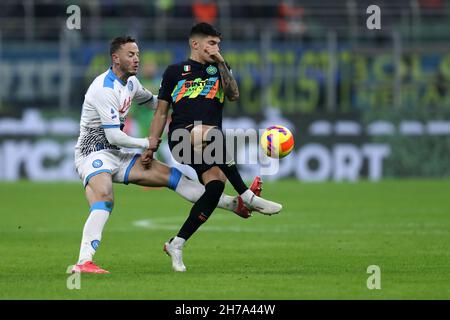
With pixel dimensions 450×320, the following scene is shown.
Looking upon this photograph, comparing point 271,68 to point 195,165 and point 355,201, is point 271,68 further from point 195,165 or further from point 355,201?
point 195,165

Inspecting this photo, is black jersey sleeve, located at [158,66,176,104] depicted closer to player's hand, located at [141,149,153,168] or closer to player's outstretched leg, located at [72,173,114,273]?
player's hand, located at [141,149,153,168]

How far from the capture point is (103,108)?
10016 millimetres

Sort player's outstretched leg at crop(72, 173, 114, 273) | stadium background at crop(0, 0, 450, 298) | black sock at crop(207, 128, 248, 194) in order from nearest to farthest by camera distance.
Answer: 1. player's outstretched leg at crop(72, 173, 114, 273)
2. black sock at crop(207, 128, 248, 194)
3. stadium background at crop(0, 0, 450, 298)

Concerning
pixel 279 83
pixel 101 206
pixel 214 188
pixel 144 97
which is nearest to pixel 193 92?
pixel 144 97

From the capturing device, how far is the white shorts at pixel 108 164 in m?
10.1

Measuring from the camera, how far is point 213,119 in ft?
33.3

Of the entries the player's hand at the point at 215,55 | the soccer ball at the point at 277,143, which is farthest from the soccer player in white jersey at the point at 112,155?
the player's hand at the point at 215,55

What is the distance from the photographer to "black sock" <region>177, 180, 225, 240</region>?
32.7 feet

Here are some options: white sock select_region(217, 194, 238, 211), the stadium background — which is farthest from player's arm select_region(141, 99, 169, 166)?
the stadium background

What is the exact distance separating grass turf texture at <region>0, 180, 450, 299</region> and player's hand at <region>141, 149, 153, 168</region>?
102 cm

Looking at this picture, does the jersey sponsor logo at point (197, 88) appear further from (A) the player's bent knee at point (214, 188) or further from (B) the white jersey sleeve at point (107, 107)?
(A) the player's bent knee at point (214, 188)

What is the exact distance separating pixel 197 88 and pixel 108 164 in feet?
3.64

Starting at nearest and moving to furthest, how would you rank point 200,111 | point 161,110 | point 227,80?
point 227,80 < point 200,111 < point 161,110

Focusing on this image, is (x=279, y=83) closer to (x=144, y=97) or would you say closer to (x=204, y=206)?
(x=144, y=97)
